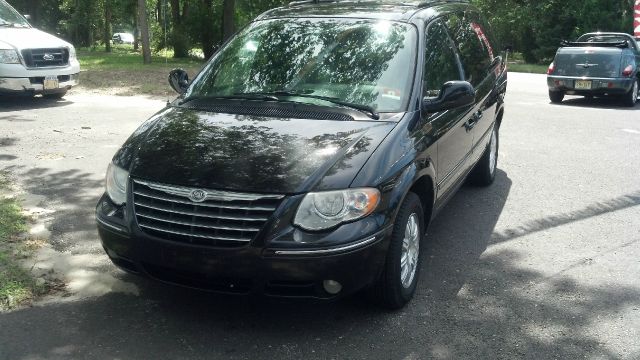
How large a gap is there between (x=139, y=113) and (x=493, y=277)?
8.51 meters

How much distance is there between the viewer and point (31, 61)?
1196 cm

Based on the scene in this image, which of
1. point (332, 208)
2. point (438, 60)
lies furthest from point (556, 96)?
point (332, 208)

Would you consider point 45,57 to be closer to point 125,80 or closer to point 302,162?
point 125,80

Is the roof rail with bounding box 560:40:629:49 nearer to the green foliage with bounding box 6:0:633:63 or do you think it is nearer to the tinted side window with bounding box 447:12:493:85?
the tinted side window with bounding box 447:12:493:85

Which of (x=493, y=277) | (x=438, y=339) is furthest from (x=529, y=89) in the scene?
(x=438, y=339)

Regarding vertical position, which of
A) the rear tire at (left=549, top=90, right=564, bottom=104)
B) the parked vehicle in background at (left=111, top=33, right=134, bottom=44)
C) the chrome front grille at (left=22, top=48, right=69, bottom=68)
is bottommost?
the parked vehicle in background at (left=111, top=33, right=134, bottom=44)

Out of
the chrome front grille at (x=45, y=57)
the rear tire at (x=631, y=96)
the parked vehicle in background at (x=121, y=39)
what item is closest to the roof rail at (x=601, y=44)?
the rear tire at (x=631, y=96)

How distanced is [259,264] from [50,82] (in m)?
10.1

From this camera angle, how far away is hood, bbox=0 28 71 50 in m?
11.9

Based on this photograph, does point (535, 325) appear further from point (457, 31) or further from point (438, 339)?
point (457, 31)

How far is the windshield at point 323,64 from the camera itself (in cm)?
461

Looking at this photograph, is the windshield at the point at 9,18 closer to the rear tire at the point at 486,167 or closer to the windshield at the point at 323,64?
the windshield at the point at 323,64

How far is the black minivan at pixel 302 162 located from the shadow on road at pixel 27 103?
776cm

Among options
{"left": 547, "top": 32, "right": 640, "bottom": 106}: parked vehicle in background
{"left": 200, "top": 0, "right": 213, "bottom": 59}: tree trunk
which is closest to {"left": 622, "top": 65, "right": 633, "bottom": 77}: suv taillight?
{"left": 547, "top": 32, "right": 640, "bottom": 106}: parked vehicle in background
